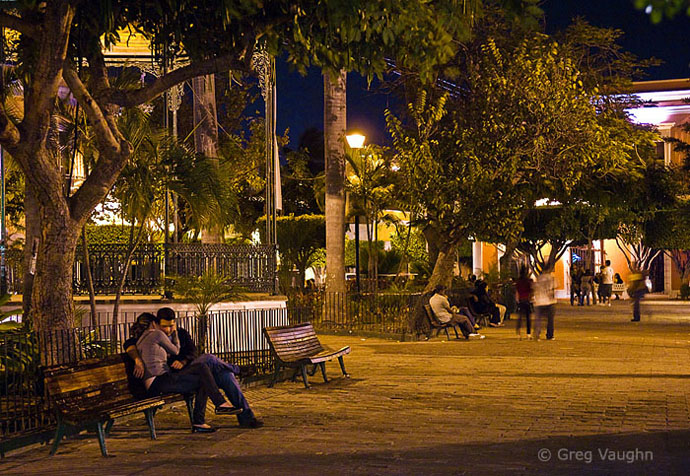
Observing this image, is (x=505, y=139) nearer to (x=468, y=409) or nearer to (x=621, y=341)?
(x=621, y=341)

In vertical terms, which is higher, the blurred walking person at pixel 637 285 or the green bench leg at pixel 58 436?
the blurred walking person at pixel 637 285

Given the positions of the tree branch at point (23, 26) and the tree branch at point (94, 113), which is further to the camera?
the tree branch at point (94, 113)

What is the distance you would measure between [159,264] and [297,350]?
15.3 feet

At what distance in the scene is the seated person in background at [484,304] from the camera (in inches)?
965

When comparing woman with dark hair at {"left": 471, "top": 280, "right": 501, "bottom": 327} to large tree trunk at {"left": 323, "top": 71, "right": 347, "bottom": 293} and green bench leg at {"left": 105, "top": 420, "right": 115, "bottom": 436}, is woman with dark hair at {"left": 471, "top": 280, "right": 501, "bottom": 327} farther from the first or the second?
green bench leg at {"left": 105, "top": 420, "right": 115, "bottom": 436}

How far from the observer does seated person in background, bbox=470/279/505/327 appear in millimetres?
24516

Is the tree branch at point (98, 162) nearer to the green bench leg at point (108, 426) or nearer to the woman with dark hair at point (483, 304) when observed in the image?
the green bench leg at point (108, 426)

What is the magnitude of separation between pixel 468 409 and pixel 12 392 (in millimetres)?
4903

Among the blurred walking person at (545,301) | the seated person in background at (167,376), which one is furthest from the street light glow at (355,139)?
the seated person in background at (167,376)

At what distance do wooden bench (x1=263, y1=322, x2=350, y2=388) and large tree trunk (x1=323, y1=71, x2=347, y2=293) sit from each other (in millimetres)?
9549

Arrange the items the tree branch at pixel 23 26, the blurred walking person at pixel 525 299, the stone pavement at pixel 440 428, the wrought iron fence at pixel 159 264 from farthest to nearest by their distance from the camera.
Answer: the blurred walking person at pixel 525 299 < the wrought iron fence at pixel 159 264 < the tree branch at pixel 23 26 < the stone pavement at pixel 440 428

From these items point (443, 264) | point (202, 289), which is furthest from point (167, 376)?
point (443, 264)

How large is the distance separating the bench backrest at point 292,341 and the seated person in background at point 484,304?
10905 mm

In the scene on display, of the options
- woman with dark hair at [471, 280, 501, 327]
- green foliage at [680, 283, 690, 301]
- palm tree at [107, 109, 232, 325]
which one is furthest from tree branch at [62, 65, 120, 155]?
green foliage at [680, 283, 690, 301]
